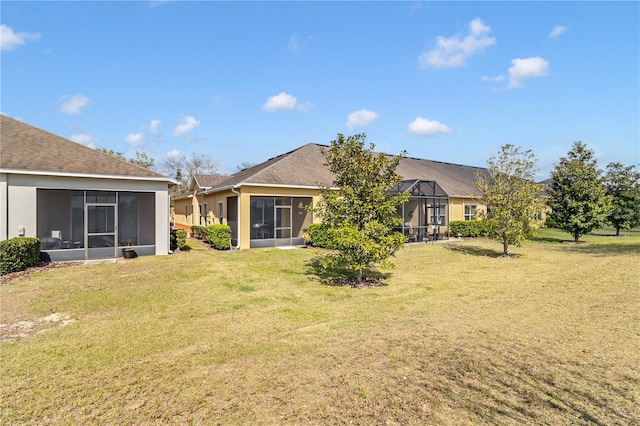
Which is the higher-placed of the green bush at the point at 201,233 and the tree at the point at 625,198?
the tree at the point at 625,198

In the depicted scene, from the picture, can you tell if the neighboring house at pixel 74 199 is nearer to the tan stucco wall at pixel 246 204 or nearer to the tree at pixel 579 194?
the tan stucco wall at pixel 246 204

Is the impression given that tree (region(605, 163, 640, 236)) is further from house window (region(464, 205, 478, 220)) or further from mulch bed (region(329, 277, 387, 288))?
mulch bed (region(329, 277, 387, 288))

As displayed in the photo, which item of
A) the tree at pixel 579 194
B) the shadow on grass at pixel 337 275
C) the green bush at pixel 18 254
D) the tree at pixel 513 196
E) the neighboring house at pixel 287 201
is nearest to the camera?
the shadow on grass at pixel 337 275

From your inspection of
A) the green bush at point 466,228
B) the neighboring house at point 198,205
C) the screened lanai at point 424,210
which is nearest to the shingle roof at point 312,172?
the screened lanai at point 424,210

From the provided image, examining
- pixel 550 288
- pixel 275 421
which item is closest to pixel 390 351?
pixel 275 421

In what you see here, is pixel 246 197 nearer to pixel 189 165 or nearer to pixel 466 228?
pixel 466 228

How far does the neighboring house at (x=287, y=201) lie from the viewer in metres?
16.4

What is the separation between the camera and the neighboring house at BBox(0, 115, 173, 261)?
11672 millimetres

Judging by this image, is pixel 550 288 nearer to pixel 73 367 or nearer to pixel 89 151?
pixel 73 367

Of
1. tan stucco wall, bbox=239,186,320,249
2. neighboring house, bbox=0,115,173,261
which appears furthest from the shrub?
tan stucco wall, bbox=239,186,320,249

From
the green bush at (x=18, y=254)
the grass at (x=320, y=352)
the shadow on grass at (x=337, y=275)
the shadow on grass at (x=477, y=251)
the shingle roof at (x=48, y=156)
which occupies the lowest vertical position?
the grass at (x=320, y=352)

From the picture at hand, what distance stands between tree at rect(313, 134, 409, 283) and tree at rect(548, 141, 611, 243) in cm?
1583

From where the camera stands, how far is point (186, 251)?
1544cm

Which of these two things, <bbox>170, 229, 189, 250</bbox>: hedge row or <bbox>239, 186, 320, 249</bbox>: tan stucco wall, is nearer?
<bbox>170, 229, 189, 250</bbox>: hedge row
